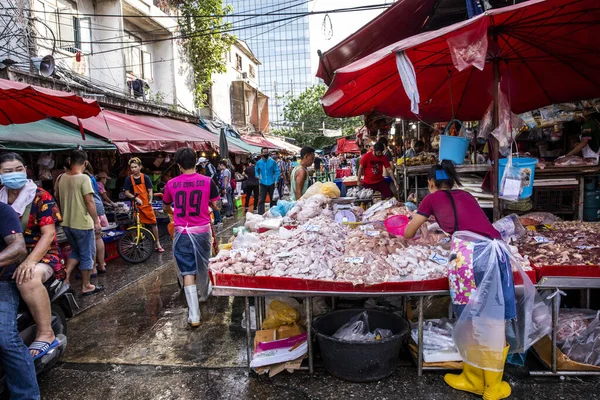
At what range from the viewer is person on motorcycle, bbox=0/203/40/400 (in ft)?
9.46

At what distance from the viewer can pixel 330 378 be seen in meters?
3.44

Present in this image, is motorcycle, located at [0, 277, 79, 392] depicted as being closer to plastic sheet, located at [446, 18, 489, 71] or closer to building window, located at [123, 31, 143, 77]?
plastic sheet, located at [446, 18, 489, 71]

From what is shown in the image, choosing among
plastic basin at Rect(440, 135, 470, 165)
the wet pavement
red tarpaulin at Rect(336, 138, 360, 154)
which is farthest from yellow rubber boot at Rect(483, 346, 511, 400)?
red tarpaulin at Rect(336, 138, 360, 154)

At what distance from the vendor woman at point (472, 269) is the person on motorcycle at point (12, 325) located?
3374 mm

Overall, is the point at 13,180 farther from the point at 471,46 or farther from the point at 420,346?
the point at 471,46

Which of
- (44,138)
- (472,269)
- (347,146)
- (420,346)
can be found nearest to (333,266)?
(420,346)

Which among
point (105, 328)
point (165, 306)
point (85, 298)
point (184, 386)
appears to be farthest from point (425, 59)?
point (85, 298)

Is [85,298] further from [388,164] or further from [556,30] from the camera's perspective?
[556,30]

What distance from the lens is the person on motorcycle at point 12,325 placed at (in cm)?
288

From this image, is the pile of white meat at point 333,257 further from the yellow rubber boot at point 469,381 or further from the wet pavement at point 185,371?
the wet pavement at point 185,371

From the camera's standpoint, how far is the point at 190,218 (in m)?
4.59

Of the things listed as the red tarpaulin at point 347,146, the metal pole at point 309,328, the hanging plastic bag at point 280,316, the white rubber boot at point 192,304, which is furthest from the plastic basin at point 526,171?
the red tarpaulin at point 347,146

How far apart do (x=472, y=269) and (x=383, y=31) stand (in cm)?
332

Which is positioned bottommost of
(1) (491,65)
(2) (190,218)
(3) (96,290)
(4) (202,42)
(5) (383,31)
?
(3) (96,290)
